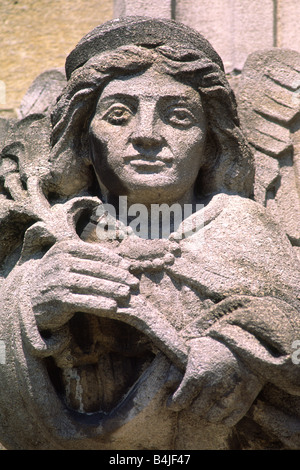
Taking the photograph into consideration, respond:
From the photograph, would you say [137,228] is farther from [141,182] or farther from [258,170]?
[258,170]

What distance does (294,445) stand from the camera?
13.3 ft

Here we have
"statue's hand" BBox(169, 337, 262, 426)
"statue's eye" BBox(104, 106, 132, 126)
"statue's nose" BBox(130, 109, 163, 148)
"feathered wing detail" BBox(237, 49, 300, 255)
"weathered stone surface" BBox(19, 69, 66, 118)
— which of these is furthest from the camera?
"weathered stone surface" BBox(19, 69, 66, 118)

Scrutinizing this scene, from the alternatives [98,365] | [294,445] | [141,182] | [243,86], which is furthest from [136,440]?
[243,86]

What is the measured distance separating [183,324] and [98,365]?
0.44 meters

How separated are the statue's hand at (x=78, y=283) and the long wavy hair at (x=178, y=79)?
531 millimetres

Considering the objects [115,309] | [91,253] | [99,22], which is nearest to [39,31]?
[99,22]

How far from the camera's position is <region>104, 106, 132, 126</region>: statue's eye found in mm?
4230

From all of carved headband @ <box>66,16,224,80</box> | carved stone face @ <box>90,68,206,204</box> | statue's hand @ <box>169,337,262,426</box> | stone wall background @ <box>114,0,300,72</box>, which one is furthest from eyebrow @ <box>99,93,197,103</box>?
stone wall background @ <box>114,0,300,72</box>

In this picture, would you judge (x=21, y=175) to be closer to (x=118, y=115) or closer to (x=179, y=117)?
(x=118, y=115)

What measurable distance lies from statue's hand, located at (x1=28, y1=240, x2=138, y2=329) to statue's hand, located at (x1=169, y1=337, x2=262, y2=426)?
0.38 m

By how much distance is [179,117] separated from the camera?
4.26 meters

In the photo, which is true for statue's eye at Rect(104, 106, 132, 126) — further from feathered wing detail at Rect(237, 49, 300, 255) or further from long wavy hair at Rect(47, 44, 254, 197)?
feathered wing detail at Rect(237, 49, 300, 255)

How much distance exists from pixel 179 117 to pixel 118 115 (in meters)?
0.27

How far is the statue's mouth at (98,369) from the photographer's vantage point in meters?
4.05
